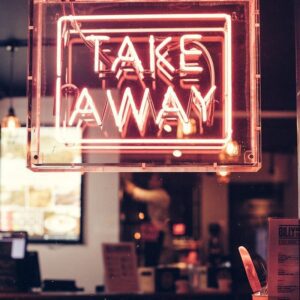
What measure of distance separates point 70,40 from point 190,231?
9642 millimetres

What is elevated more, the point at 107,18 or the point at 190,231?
the point at 107,18

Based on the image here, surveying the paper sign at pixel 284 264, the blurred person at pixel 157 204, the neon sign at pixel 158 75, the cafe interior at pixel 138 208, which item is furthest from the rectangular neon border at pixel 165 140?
the blurred person at pixel 157 204

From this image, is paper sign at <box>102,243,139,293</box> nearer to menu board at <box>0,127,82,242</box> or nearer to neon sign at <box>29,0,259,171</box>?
menu board at <box>0,127,82,242</box>

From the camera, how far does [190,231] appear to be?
1339 cm

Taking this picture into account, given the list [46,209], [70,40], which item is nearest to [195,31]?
[70,40]

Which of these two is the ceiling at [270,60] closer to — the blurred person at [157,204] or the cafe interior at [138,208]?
the cafe interior at [138,208]

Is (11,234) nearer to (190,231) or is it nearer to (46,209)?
(46,209)

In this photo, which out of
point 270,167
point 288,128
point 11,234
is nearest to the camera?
point 11,234

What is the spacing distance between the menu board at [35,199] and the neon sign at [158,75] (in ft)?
16.1

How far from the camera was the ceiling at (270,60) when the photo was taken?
4965 millimetres

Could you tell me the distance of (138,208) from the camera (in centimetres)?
1165

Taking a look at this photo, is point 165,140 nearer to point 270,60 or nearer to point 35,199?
point 270,60

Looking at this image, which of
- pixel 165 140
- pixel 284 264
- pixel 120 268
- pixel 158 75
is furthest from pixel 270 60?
pixel 120 268

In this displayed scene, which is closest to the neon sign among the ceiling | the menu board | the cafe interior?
the cafe interior
